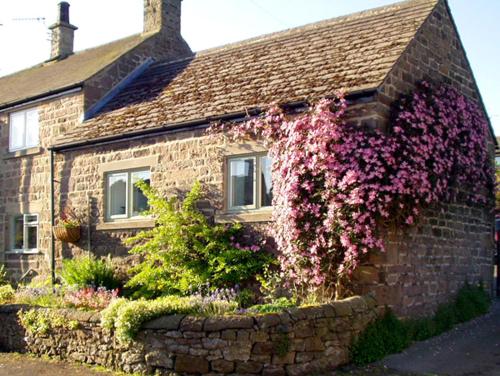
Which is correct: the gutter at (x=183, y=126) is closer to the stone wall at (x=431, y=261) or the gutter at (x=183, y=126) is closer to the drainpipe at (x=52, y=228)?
the drainpipe at (x=52, y=228)

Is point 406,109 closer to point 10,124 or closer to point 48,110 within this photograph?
point 48,110

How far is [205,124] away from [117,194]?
3130 millimetres

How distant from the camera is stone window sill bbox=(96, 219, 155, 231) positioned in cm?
1333

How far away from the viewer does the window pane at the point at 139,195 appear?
45.2ft

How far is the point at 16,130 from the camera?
17.7 m

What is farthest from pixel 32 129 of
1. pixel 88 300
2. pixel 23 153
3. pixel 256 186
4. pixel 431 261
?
pixel 431 261

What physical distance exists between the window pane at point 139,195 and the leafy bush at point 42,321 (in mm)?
3805

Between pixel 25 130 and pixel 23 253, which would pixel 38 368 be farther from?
pixel 25 130

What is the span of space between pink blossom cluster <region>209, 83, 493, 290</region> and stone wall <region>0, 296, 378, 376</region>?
1056 millimetres

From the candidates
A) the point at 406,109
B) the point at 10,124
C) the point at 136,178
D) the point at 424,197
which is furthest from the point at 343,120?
the point at 10,124

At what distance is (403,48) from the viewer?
1145 cm

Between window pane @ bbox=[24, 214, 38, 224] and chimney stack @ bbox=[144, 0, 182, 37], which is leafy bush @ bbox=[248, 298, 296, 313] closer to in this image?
window pane @ bbox=[24, 214, 38, 224]

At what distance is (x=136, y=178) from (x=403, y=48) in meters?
6.25

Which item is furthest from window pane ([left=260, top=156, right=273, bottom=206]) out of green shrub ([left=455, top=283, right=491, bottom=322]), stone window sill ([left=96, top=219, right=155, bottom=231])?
green shrub ([left=455, top=283, right=491, bottom=322])
